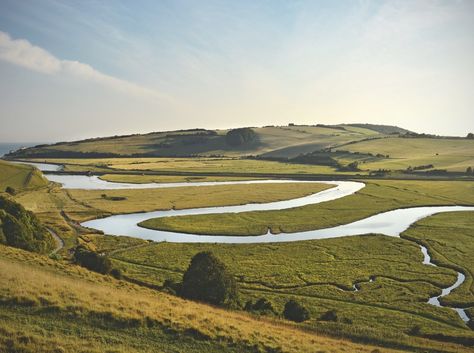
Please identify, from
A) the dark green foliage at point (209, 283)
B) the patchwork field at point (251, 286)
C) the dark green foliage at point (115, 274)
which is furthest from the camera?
the dark green foliage at point (115, 274)

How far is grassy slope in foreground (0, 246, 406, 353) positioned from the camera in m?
18.7

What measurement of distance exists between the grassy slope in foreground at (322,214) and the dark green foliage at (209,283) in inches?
1170

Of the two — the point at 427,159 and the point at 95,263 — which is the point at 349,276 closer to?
the point at 95,263

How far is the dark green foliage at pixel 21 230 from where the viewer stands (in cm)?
4206

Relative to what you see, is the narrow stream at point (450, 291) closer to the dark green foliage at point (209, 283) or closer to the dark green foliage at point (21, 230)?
the dark green foliage at point (209, 283)

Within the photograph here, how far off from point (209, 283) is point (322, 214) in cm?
4841

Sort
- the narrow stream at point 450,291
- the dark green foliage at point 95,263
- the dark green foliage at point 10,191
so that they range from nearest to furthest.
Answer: the narrow stream at point 450,291
the dark green foliage at point 95,263
the dark green foliage at point 10,191

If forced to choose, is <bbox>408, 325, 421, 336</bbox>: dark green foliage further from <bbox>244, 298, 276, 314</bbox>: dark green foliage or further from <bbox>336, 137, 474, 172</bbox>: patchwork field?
<bbox>336, 137, 474, 172</bbox>: patchwork field

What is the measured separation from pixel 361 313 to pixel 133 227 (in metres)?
43.2

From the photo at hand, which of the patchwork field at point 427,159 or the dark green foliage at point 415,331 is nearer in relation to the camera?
the dark green foliage at point 415,331

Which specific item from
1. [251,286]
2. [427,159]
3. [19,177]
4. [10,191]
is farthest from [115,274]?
[427,159]

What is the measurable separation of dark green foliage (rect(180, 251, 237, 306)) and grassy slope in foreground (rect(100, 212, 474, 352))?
4.63 meters

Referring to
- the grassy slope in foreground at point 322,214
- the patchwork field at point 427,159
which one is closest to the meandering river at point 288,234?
the grassy slope in foreground at point 322,214

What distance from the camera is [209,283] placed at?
32781 mm
